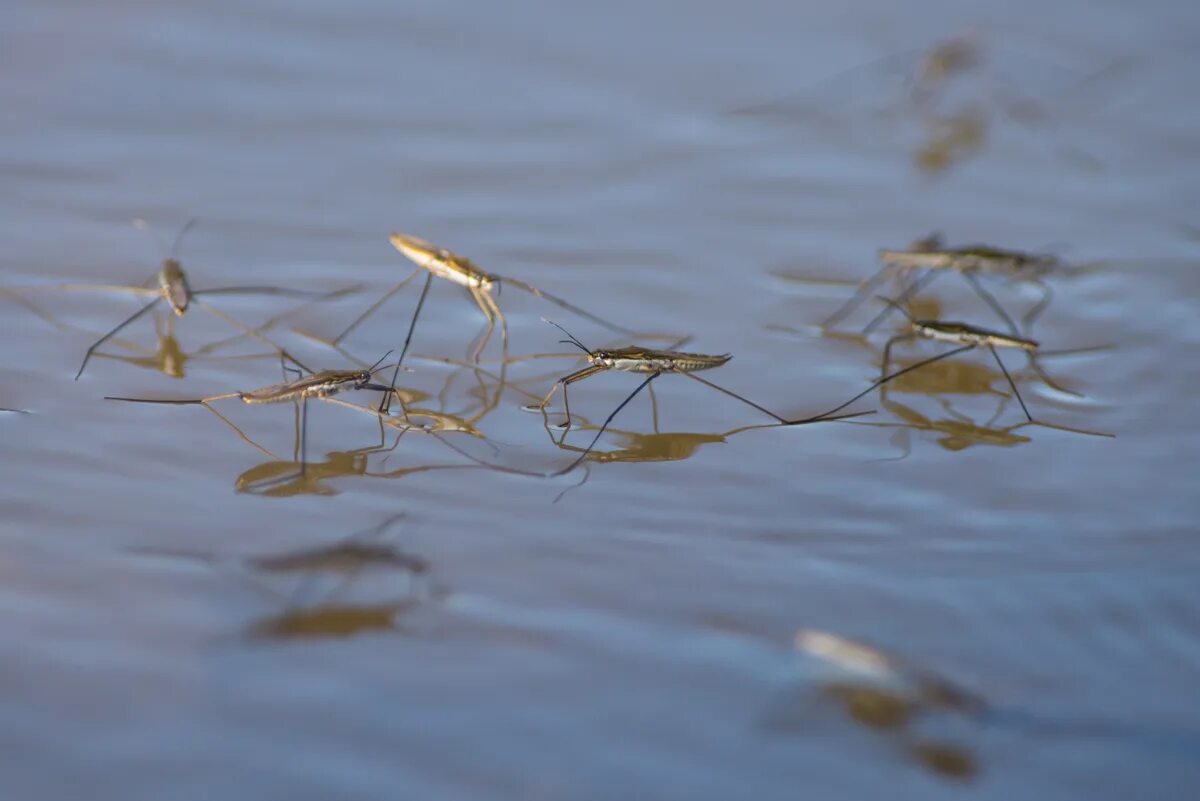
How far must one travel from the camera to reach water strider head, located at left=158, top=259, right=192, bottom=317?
3861 mm

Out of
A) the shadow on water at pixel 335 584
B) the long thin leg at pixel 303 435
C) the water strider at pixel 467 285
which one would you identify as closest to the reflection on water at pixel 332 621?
A: the shadow on water at pixel 335 584

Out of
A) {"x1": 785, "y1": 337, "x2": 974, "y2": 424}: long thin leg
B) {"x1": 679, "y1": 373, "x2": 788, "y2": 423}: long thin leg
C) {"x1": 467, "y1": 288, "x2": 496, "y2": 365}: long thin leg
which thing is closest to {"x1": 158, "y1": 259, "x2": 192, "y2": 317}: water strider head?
{"x1": 467, "y1": 288, "x2": 496, "y2": 365}: long thin leg

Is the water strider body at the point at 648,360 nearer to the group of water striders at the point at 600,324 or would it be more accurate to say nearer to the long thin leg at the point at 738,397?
the group of water striders at the point at 600,324

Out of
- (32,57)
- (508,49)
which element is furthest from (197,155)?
(508,49)

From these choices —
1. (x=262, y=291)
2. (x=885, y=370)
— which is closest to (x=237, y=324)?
(x=262, y=291)

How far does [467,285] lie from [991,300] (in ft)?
A: 6.48

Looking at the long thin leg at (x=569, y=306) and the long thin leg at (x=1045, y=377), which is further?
the long thin leg at (x=569, y=306)

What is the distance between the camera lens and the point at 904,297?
14.5ft

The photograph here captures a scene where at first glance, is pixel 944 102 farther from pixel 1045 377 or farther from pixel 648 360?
pixel 648 360

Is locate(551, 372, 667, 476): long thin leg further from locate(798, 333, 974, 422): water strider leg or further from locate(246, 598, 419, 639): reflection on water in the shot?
locate(246, 598, 419, 639): reflection on water

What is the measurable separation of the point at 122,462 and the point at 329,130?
7.70ft

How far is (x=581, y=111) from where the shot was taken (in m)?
5.35

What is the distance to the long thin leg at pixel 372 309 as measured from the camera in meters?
3.97

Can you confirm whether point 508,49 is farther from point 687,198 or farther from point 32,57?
point 32,57
